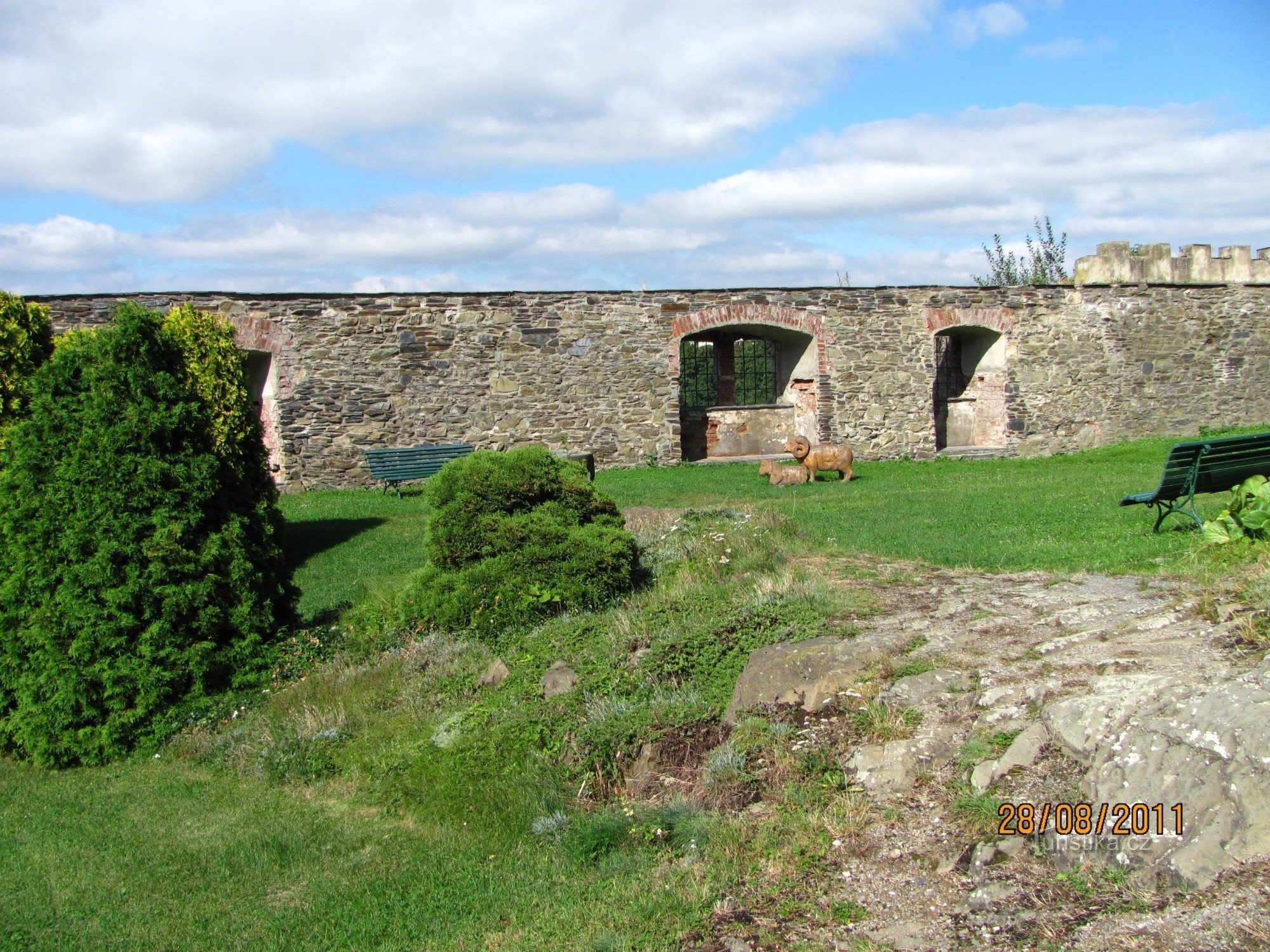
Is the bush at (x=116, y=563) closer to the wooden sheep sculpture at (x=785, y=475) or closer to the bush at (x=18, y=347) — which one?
the bush at (x=18, y=347)

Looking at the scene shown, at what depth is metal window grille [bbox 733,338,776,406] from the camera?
1808 cm

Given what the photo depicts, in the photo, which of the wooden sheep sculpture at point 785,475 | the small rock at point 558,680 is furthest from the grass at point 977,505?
the small rock at point 558,680

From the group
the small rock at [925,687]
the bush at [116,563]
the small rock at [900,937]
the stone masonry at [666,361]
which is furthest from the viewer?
the stone masonry at [666,361]

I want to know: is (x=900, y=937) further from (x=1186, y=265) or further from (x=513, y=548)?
(x=1186, y=265)

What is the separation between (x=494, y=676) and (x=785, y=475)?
8202mm

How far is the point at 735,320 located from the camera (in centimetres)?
1633

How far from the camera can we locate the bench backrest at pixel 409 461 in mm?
14320

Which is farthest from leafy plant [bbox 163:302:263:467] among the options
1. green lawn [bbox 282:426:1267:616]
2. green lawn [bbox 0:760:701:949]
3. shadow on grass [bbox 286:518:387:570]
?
green lawn [bbox 0:760:701:949]

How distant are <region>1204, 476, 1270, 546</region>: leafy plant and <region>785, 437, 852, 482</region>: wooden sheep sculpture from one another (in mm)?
7898

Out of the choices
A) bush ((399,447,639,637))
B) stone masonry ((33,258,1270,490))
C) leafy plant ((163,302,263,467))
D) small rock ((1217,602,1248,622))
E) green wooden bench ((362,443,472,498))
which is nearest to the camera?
small rock ((1217,602,1248,622))

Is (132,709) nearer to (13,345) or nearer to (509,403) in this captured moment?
(13,345)

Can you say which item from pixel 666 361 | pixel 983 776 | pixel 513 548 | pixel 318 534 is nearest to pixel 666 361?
pixel 666 361

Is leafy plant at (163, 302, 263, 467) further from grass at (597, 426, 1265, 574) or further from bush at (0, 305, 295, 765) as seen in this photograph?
grass at (597, 426, 1265, 574)

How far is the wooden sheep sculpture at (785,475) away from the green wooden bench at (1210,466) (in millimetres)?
6342
